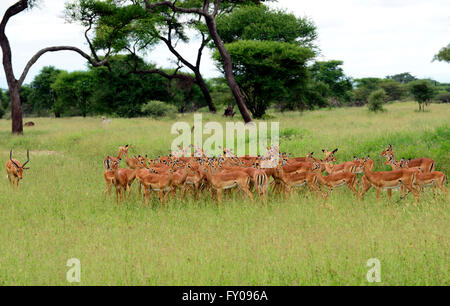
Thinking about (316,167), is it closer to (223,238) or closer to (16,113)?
(223,238)

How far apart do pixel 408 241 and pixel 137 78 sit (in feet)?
136

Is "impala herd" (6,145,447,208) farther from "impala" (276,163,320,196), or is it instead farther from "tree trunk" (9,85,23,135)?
"tree trunk" (9,85,23,135)

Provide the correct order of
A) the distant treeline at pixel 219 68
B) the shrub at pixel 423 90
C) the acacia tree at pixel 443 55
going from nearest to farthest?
the distant treeline at pixel 219 68, the shrub at pixel 423 90, the acacia tree at pixel 443 55

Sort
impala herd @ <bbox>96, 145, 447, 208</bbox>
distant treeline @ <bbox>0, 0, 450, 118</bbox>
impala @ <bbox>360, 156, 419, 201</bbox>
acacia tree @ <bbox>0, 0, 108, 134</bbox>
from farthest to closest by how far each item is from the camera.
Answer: distant treeline @ <bbox>0, 0, 450, 118</bbox>
acacia tree @ <bbox>0, 0, 108, 134</bbox>
impala herd @ <bbox>96, 145, 447, 208</bbox>
impala @ <bbox>360, 156, 419, 201</bbox>

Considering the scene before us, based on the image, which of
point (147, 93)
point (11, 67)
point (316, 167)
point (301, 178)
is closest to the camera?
point (301, 178)

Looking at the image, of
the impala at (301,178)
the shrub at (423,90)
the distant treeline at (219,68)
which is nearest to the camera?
the impala at (301,178)

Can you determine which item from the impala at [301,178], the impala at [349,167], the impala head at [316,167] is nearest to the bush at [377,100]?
the impala at [349,167]

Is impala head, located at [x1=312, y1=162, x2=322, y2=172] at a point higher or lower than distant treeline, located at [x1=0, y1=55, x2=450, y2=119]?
lower

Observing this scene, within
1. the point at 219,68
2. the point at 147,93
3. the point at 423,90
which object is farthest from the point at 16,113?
the point at 423,90

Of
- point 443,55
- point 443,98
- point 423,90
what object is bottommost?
point 423,90

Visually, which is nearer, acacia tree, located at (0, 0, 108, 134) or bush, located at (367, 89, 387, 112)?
acacia tree, located at (0, 0, 108, 134)

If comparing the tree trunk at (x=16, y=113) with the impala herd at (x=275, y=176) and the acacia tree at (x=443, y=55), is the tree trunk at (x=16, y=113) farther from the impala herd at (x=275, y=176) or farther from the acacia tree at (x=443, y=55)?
the acacia tree at (x=443, y=55)

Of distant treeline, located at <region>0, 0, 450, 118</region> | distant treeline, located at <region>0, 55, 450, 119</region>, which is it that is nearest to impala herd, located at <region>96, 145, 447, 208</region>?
distant treeline, located at <region>0, 0, 450, 118</region>

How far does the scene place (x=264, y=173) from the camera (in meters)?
9.03
